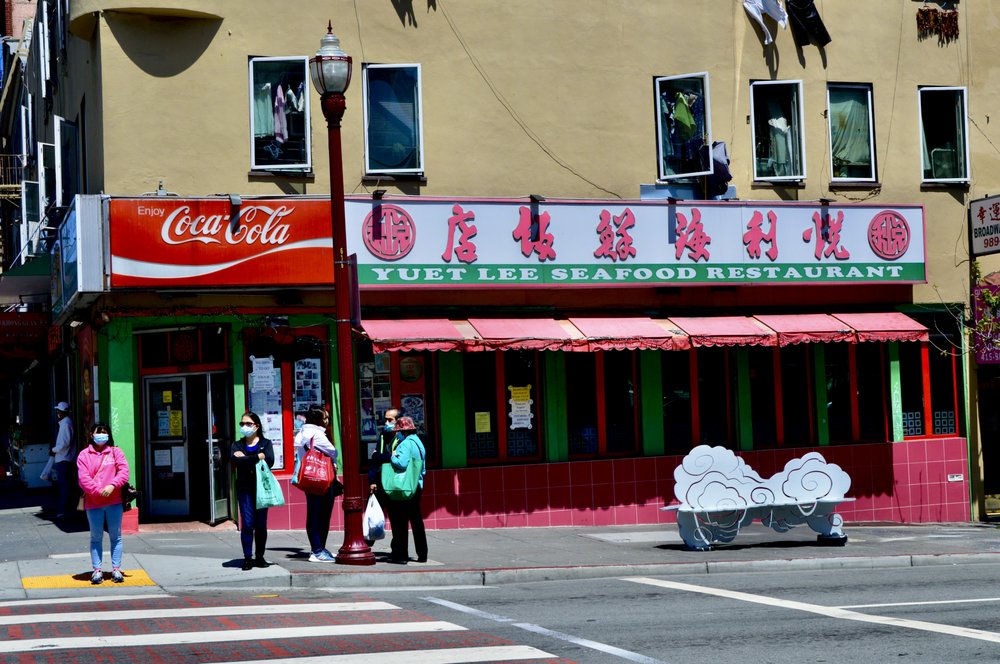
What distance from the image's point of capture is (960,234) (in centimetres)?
2250

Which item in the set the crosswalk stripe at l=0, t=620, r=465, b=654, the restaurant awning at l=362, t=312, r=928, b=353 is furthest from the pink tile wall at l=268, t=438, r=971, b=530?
the crosswalk stripe at l=0, t=620, r=465, b=654

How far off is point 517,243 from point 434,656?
10334 millimetres

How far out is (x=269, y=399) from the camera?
18.6 m

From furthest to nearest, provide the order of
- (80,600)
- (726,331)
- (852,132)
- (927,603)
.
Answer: (852,132)
(726,331)
(80,600)
(927,603)

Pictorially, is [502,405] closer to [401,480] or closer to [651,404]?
[651,404]

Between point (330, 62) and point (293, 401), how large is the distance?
18.7 feet

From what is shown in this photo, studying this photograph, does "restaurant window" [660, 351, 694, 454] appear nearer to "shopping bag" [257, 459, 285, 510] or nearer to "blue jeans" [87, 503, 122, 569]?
"shopping bag" [257, 459, 285, 510]

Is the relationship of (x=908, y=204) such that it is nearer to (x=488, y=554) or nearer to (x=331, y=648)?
(x=488, y=554)

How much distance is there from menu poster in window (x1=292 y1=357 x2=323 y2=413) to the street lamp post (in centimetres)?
366

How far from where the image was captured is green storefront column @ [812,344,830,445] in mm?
21719

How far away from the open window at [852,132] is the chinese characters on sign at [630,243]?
0.87 metres

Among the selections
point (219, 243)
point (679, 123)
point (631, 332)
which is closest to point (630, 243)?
point (631, 332)

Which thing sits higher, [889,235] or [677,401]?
[889,235]

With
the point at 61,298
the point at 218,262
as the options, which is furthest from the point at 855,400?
the point at 61,298
